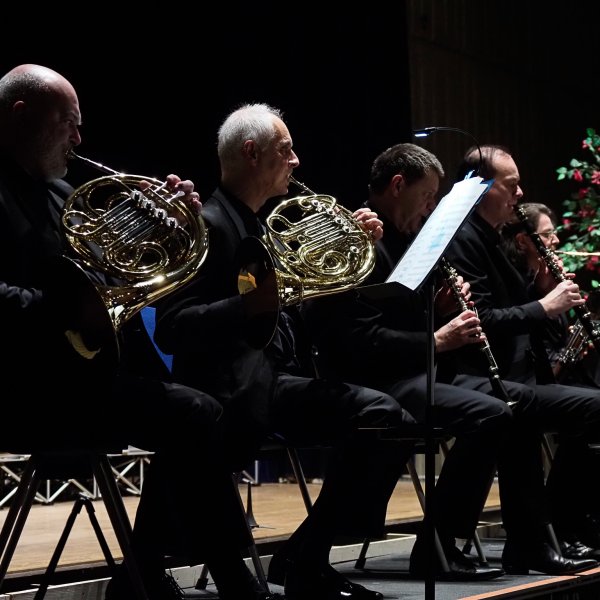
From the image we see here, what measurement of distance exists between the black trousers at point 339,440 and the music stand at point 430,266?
320 millimetres

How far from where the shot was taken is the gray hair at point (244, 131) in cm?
318

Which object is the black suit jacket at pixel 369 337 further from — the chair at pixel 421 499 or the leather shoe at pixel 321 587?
the leather shoe at pixel 321 587

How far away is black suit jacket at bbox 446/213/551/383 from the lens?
3.72m

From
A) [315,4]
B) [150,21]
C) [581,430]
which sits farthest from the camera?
[315,4]

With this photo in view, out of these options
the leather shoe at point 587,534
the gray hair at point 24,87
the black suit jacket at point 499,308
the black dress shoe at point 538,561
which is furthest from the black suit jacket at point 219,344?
the leather shoe at point 587,534

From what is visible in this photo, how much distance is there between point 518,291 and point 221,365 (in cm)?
168


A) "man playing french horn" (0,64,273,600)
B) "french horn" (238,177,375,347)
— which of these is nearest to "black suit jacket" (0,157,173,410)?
"man playing french horn" (0,64,273,600)

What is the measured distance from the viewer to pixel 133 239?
8.37 feet

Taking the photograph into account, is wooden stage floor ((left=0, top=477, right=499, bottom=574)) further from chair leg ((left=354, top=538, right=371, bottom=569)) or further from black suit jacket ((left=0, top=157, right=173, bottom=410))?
black suit jacket ((left=0, top=157, right=173, bottom=410))

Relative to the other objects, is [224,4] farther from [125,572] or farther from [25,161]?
[125,572]

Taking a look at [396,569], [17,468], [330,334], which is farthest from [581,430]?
[17,468]

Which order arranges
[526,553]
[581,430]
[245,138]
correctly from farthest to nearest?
[581,430] → [526,553] → [245,138]

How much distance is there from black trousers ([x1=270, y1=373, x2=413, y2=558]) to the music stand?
0.32 m

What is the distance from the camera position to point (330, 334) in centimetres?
336
